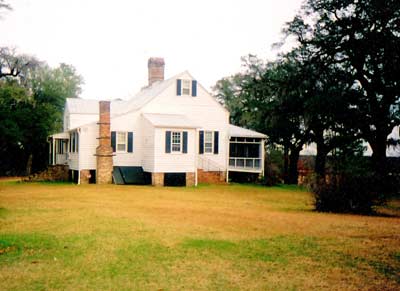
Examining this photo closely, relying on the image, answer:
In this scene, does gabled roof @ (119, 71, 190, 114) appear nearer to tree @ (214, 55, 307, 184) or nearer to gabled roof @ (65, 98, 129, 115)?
gabled roof @ (65, 98, 129, 115)

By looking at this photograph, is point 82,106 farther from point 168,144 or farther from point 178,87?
point 168,144

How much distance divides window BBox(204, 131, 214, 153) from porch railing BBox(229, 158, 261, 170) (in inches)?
88.0

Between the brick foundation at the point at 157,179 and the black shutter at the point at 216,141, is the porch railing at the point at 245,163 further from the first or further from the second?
the brick foundation at the point at 157,179

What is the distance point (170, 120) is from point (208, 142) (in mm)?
4055

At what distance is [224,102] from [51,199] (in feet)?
109

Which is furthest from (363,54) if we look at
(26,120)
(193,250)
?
(26,120)

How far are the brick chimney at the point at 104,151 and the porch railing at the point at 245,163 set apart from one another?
9083 mm

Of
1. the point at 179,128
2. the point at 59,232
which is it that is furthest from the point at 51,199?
the point at 179,128

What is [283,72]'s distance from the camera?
90.3ft

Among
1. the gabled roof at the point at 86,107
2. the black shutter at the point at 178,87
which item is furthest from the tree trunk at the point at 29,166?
the black shutter at the point at 178,87

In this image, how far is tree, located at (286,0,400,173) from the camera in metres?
22.0

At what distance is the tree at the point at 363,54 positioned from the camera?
22.0 meters

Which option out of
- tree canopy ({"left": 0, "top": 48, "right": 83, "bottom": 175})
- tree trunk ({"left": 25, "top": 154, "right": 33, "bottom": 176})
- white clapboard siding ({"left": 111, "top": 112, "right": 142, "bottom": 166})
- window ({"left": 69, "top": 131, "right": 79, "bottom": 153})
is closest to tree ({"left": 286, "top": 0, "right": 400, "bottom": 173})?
white clapboard siding ({"left": 111, "top": 112, "right": 142, "bottom": 166})

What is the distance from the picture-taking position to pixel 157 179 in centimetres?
2631
